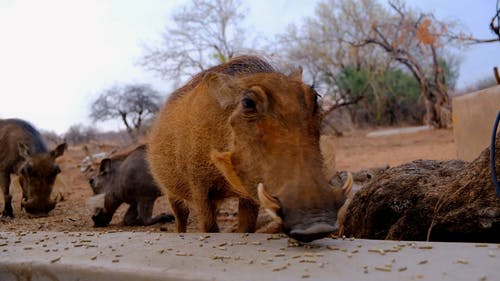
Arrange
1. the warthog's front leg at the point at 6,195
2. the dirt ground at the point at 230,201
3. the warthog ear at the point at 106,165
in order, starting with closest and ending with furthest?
the dirt ground at the point at 230,201 → the warthog's front leg at the point at 6,195 → the warthog ear at the point at 106,165

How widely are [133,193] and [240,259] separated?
17.6ft

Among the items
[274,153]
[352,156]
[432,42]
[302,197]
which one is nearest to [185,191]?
[274,153]

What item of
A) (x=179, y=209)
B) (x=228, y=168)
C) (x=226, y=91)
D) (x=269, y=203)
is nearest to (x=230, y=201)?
(x=179, y=209)

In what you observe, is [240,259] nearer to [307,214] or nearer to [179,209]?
[307,214]

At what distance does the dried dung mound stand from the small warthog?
13.5 ft

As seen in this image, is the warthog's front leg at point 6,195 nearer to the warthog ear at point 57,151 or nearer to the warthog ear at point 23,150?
the warthog ear at point 23,150

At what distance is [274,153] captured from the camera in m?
2.39

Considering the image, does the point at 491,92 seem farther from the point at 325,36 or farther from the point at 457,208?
the point at 325,36

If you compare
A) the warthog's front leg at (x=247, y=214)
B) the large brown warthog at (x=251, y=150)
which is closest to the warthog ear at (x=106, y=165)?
the large brown warthog at (x=251, y=150)

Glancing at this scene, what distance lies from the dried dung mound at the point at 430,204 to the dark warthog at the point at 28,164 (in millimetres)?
5480

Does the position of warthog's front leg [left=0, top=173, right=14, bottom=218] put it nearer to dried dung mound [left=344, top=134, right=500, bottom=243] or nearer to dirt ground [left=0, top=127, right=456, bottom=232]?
dirt ground [left=0, top=127, right=456, bottom=232]

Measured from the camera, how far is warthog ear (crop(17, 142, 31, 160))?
26.8 ft

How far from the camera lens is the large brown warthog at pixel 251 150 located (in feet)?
6.97

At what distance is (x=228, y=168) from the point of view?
108 inches
